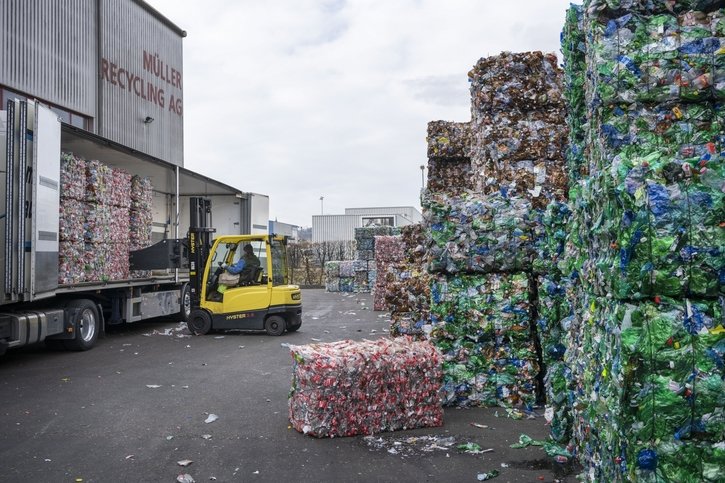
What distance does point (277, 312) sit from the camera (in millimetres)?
13375

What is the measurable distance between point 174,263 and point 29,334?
478 centimetres

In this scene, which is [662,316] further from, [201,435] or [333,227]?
[333,227]

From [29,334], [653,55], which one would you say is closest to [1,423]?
[29,334]

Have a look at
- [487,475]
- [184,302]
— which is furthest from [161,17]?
[487,475]

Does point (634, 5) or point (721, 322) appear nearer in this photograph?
point (721, 322)

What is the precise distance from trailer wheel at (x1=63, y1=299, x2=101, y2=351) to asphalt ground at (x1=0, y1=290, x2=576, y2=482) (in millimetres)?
959

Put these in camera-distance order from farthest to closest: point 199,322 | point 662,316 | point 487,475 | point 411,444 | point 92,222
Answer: point 199,322
point 92,222
point 411,444
point 487,475
point 662,316

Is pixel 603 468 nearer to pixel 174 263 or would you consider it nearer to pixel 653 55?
pixel 653 55

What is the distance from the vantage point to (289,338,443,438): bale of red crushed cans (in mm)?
5910

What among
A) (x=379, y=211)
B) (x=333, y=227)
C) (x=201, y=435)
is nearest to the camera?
(x=201, y=435)

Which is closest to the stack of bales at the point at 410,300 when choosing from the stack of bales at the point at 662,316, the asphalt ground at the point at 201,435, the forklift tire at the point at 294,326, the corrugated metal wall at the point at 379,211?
the asphalt ground at the point at 201,435

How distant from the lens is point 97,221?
11828 mm

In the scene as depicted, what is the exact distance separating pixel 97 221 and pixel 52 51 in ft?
26.1

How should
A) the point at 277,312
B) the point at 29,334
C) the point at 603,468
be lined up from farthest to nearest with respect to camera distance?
the point at 277,312
the point at 29,334
the point at 603,468
